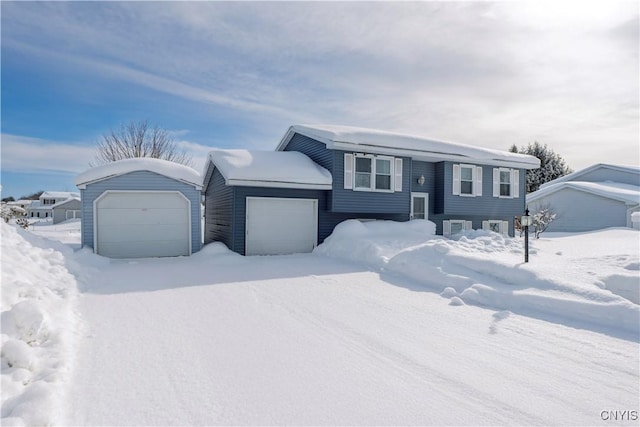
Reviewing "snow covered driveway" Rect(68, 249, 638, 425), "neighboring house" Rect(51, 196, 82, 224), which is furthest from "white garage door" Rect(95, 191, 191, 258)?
"neighboring house" Rect(51, 196, 82, 224)

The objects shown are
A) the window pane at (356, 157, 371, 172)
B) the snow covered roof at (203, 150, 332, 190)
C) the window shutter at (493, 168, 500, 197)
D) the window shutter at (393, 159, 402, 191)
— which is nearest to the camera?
the snow covered roof at (203, 150, 332, 190)

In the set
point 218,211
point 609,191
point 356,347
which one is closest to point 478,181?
point 218,211

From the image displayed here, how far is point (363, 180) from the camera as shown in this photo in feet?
41.7

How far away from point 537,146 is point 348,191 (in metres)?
36.9

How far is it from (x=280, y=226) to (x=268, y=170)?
6.67 feet

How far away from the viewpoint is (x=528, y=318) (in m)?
5.04

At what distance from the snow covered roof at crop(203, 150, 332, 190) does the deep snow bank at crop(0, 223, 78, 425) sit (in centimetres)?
591

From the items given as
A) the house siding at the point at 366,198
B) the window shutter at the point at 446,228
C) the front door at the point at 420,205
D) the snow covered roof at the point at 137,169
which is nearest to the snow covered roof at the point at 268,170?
the house siding at the point at 366,198

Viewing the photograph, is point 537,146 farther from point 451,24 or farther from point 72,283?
point 72,283

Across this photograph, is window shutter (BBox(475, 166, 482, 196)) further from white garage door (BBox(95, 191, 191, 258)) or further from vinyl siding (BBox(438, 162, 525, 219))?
white garage door (BBox(95, 191, 191, 258))

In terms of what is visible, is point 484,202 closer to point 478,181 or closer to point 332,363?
point 478,181

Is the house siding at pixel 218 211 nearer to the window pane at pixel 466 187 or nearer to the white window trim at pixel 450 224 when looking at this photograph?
the white window trim at pixel 450 224

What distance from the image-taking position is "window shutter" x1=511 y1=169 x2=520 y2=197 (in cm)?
1650

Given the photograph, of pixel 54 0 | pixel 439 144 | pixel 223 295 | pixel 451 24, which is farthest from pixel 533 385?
pixel 439 144
